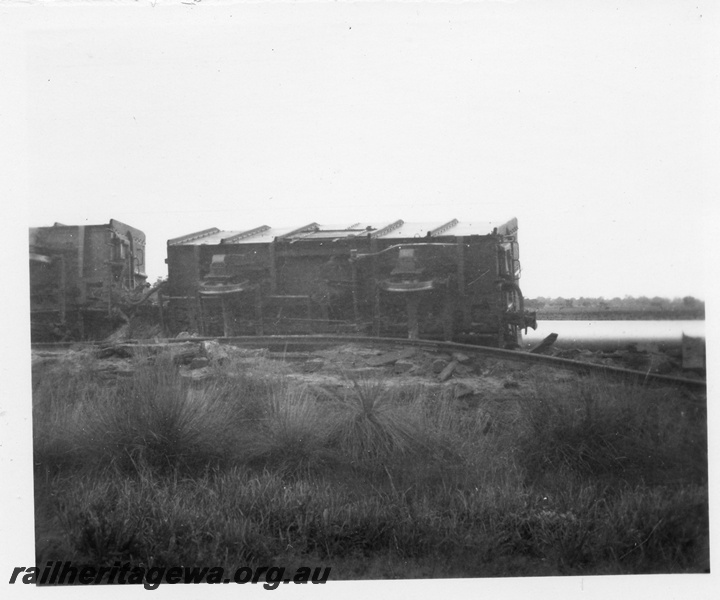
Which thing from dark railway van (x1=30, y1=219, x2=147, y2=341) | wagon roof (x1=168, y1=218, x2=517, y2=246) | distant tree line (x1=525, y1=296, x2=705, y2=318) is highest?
wagon roof (x1=168, y1=218, x2=517, y2=246)

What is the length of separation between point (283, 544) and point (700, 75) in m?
4.40

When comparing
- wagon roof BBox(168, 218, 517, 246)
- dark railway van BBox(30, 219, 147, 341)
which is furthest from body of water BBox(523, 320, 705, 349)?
dark railway van BBox(30, 219, 147, 341)

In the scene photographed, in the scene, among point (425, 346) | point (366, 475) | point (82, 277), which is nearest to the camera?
point (366, 475)

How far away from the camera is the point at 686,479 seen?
450 centimetres

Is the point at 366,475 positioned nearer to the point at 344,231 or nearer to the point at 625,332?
the point at 344,231

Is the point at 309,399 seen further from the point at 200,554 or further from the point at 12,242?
the point at 12,242

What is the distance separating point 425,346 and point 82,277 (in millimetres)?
2613

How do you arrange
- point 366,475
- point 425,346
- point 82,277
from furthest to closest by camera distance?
point 82,277 → point 425,346 → point 366,475

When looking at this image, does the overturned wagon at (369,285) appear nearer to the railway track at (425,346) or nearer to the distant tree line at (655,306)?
the railway track at (425,346)

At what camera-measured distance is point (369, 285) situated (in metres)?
4.75

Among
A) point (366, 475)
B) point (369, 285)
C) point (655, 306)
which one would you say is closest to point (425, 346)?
point (369, 285)

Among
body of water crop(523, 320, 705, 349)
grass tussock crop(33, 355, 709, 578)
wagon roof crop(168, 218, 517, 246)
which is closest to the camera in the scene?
grass tussock crop(33, 355, 709, 578)

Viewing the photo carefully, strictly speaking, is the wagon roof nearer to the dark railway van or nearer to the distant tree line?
the dark railway van

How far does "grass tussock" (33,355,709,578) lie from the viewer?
14.0 feet
